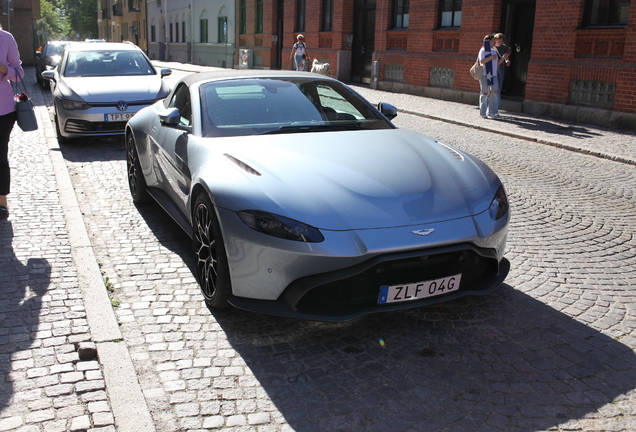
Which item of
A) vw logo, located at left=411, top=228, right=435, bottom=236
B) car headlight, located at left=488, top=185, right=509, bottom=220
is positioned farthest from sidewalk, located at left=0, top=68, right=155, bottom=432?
car headlight, located at left=488, top=185, right=509, bottom=220

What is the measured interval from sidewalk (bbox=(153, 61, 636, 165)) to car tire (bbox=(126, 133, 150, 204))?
7.39m

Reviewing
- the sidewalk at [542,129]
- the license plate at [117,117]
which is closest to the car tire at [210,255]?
the license plate at [117,117]

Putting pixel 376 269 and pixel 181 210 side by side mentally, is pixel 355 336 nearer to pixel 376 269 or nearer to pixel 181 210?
pixel 376 269

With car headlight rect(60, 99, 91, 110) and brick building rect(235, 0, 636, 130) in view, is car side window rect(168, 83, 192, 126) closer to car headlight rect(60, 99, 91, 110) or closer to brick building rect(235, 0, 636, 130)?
car headlight rect(60, 99, 91, 110)

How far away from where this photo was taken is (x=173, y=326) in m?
3.78

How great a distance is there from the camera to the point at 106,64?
1110cm

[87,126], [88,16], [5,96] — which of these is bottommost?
[87,126]

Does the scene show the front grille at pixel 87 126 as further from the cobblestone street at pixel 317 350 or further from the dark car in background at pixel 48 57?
the dark car in background at pixel 48 57

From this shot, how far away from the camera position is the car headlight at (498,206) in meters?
3.77

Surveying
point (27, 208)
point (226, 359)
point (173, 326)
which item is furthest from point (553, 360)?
point (27, 208)

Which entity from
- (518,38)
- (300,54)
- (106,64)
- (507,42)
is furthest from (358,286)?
(300,54)

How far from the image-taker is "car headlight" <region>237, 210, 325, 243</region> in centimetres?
331

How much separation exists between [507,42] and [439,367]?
15.8 metres

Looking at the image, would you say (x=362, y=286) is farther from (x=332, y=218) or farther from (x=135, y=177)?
(x=135, y=177)
